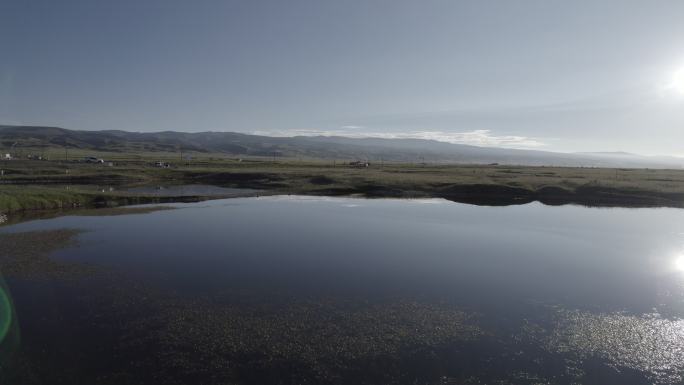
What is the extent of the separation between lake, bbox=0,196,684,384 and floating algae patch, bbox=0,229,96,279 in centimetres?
16

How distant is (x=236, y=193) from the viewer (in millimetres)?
60531

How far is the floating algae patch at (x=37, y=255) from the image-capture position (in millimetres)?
21562

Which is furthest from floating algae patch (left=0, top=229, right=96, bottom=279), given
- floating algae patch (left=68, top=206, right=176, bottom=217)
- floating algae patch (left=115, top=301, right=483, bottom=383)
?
floating algae patch (left=115, top=301, right=483, bottom=383)

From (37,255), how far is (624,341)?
3003cm

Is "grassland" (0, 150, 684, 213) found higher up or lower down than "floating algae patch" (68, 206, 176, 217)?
higher up

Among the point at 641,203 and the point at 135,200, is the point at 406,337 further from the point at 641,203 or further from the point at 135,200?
the point at 641,203

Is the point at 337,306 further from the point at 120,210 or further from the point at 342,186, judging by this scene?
the point at 342,186

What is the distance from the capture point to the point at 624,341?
49.3 feet

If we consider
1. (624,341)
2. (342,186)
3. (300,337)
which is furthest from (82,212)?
(624,341)

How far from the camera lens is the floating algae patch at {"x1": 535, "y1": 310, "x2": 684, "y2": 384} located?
13367 mm

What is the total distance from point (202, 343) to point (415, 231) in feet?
77.2

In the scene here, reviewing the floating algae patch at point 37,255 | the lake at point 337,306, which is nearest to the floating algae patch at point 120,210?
the lake at point 337,306

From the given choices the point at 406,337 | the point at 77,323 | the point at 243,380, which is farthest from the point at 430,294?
the point at 77,323

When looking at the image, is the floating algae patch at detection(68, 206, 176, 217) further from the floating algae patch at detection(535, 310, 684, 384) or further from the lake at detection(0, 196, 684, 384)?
the floating algae patch at detection(535, 310, 684, 384)
